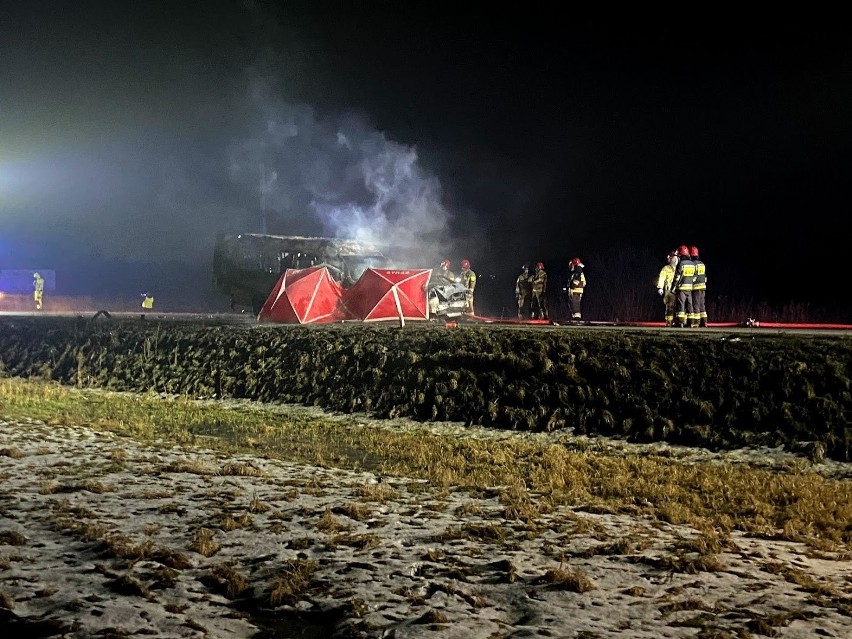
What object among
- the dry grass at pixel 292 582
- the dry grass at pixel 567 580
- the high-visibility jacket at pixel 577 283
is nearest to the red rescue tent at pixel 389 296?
the high-visibility jacket at pixel 577 283

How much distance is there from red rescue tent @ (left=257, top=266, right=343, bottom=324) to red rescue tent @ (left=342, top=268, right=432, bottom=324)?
1.67 ft

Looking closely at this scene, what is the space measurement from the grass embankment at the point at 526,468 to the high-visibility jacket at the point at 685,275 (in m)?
7.17

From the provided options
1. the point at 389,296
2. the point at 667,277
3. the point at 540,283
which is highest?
the point at 540,283

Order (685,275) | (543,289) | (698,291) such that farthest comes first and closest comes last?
(543,289) → (698,291) → (685,275)

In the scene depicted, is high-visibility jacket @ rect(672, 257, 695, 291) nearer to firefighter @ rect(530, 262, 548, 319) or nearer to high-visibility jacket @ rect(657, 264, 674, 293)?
high-visibility jacket @ rect(657, 264, 674, 293)

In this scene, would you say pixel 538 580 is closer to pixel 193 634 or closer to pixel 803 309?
pixel 193 634

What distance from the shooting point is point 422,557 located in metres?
6.19

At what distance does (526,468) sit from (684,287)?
8994 millimetres

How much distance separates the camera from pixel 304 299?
2033 cm

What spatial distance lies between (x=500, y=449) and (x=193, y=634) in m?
6.69

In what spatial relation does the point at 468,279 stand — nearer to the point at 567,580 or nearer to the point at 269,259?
the point at 269,259

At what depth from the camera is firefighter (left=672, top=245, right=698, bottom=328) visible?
1714 centimetres

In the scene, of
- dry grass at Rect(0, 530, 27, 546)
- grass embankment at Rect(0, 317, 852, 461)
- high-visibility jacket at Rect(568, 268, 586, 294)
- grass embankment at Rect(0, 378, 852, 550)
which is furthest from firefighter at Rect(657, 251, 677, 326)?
dry grass at Rect(0, 530, 27, 546)

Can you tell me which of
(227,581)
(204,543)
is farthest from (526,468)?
(227,581)
